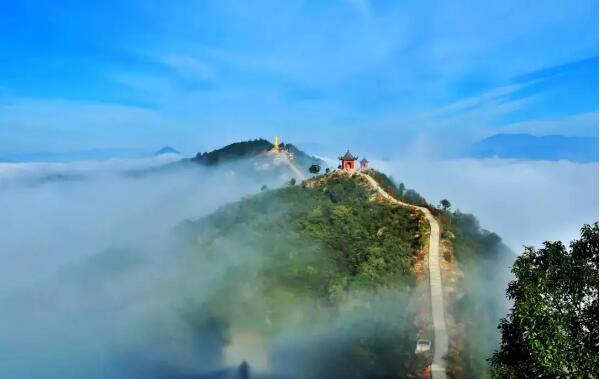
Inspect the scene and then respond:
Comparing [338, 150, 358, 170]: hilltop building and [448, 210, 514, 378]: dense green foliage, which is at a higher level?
[338, 150, 358, 170]: hilltop building

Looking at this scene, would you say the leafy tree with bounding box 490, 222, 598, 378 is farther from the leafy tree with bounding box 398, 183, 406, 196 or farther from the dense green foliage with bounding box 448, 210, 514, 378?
the leafy tree with bounding box 398, 183, 406, 196

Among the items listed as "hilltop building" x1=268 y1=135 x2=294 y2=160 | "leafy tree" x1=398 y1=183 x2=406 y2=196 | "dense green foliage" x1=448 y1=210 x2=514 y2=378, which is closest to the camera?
"dense green foliage" x1=448 y1=210 x2=514 y2=378

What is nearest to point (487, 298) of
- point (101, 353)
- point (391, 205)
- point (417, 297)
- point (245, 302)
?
point (417, 297)

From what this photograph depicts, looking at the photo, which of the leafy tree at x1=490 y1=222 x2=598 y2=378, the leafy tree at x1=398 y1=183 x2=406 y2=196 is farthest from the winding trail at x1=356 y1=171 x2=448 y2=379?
the leafy tree at x1=490 y1=222 x2=598 y2=378

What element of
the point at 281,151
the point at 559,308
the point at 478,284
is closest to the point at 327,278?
the point at 478,284

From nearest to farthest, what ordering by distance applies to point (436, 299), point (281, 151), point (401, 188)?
→ point (436, 299) < point (401, 188) < point (281, 151)

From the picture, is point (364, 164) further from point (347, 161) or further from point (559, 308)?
point (559, 308)

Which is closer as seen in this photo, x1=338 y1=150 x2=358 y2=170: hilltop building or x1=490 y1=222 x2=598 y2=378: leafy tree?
x1=490 y1=222 x2=598 y2=378: leafy tree

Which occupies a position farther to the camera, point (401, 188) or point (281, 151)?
point (281, 151)
